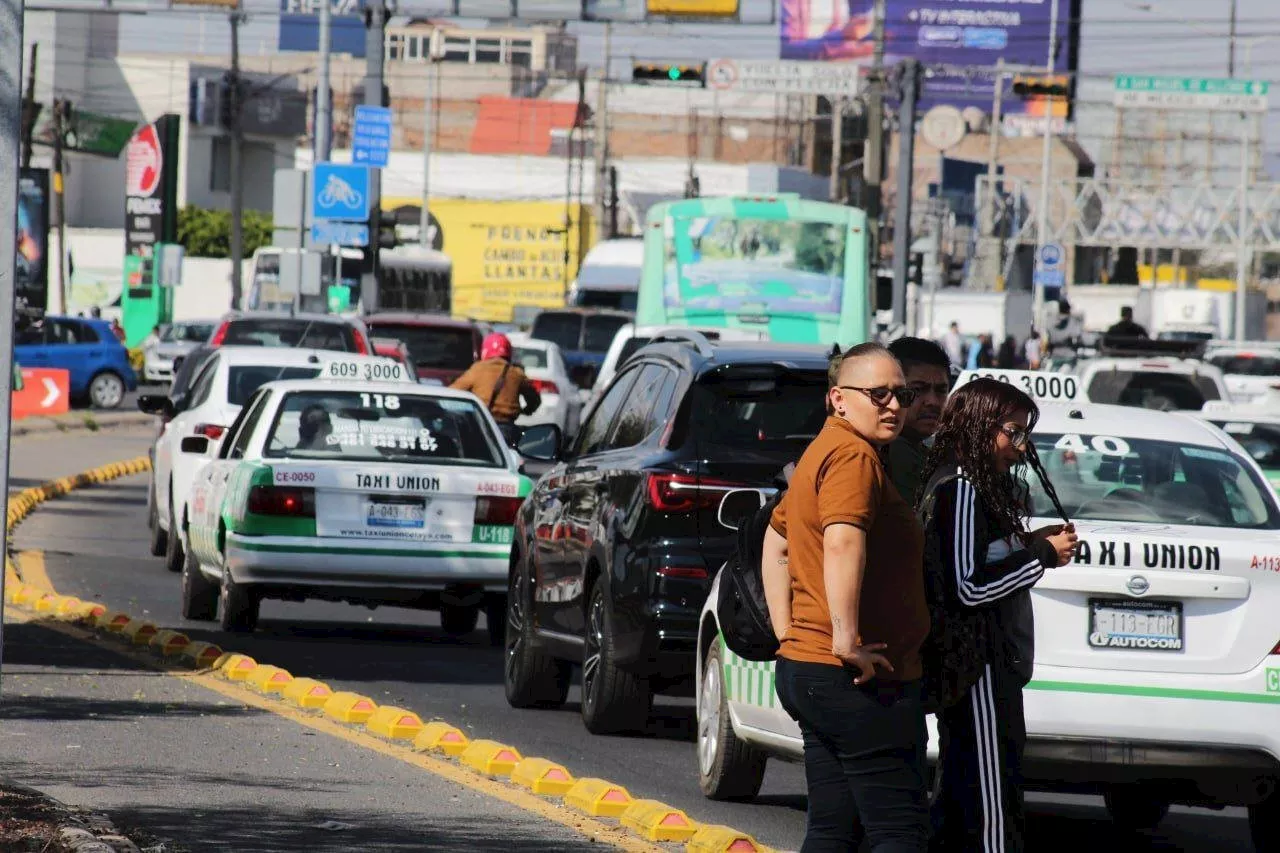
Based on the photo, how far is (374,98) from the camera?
132 feet

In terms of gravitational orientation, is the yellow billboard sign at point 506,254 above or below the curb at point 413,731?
above

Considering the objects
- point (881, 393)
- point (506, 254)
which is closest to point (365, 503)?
point (881, 393)

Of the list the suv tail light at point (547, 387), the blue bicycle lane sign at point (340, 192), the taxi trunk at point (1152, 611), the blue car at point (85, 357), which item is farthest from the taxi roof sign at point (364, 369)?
the blue car at point (85, 357)

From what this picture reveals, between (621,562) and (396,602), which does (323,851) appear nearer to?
(621,562)

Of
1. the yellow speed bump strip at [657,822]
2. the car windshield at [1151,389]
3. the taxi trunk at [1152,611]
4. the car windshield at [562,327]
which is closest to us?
the yellow speed bump strip at [657,822]

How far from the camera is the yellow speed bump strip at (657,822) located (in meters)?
7.87

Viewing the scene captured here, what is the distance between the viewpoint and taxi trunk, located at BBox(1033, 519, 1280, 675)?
26.2ft

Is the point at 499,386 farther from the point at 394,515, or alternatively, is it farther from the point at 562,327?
the point at 562,327

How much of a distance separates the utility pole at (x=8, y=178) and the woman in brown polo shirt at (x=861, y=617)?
3.08 metres

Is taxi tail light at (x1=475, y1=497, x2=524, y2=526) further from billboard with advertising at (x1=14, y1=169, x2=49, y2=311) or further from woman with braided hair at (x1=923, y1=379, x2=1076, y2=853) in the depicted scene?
billboard with advertising at (x1=14, y1=169, x2=49, y2=311)

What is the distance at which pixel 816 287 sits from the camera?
2839 cm

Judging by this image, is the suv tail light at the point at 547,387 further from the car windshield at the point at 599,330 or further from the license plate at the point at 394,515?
the license plate at the point at 394,515

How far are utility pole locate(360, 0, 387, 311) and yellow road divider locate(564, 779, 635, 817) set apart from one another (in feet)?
96.9

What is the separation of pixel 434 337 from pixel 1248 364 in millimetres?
16066
